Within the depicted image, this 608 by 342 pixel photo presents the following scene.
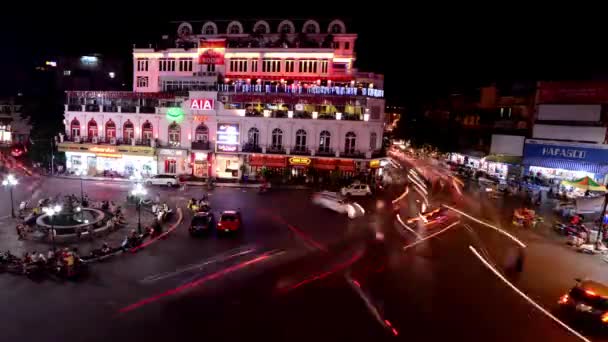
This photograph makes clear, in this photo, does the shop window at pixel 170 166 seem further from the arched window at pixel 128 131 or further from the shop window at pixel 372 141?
the shop window at pixel 372 141

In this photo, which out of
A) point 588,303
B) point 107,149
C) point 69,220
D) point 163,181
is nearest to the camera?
point 588,303

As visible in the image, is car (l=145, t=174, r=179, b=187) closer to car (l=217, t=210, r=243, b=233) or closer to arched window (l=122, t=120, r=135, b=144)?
arched window (l=122, t=120, r=135, b=144)

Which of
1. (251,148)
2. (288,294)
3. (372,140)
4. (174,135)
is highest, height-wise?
(372,140)

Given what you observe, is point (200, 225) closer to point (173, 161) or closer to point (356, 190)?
point (356, 190)

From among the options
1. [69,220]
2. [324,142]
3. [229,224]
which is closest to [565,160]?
[324,142]

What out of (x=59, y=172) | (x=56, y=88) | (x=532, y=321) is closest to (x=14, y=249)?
(x=532, y=321)

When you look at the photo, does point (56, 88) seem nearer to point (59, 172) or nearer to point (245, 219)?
point (59, 172)

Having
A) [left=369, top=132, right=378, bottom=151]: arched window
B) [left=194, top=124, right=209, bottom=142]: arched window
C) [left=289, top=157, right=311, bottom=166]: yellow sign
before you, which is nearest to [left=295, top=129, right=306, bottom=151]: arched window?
[left=289, top=157, right=311, bottom=166]: yellow sign

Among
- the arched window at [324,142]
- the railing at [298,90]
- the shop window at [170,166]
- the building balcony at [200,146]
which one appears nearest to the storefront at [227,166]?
the building balcony at [200,146]
